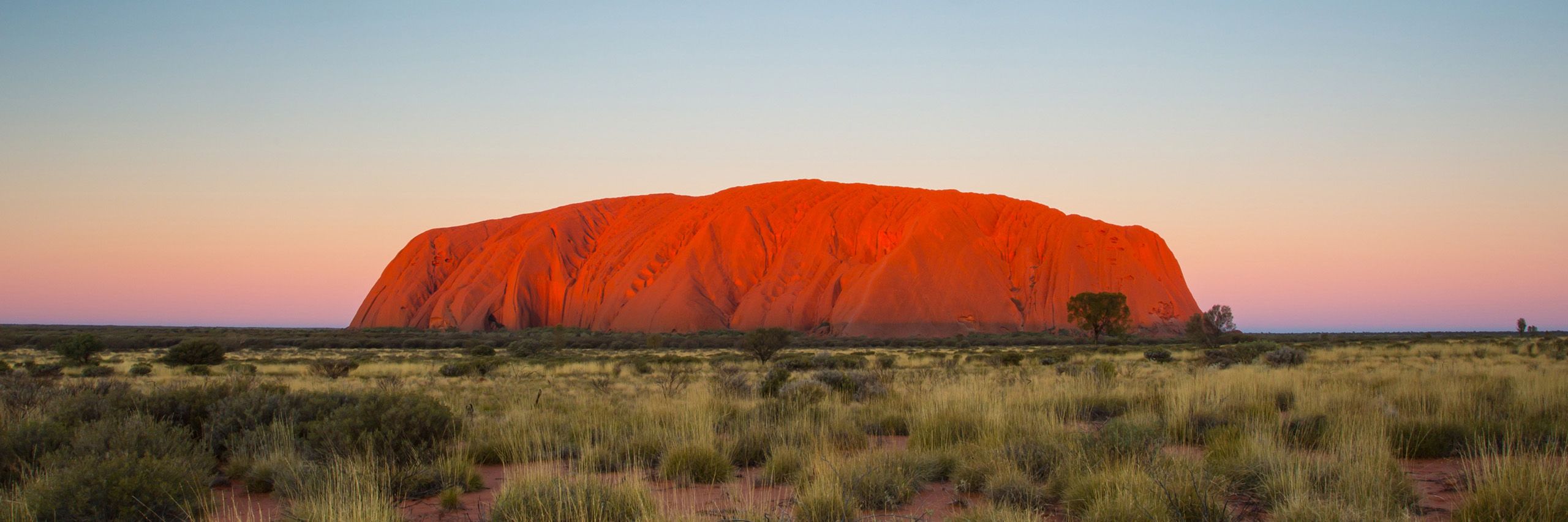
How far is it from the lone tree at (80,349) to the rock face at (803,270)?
4582 centimetres

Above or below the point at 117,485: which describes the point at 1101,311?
above

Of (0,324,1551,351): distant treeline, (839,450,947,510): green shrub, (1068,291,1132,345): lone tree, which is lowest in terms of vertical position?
(0,324,1551,351): distant treeline

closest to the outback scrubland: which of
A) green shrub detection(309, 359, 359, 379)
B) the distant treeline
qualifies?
green shrub detection(309, 359, 359, 379)

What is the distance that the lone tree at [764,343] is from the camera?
2909 centimetres

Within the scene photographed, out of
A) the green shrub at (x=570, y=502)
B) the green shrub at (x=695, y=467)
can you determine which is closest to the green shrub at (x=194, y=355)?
the green shrub at (x=695, y=467)

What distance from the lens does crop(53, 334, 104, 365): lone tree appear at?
2797cm

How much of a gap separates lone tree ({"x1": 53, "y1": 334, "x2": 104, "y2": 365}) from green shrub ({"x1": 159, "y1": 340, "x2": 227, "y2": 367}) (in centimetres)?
282

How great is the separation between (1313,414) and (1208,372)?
279 inches

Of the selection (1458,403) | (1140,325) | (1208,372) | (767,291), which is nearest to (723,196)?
(767,291)

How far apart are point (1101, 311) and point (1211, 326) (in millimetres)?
9587

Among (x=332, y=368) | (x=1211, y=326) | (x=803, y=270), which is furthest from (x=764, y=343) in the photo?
(x=803, y=270)

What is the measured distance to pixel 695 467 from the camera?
6.77 metres

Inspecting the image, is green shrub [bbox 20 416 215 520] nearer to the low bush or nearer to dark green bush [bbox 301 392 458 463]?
dark green bush [bbox 301 392 458 463]

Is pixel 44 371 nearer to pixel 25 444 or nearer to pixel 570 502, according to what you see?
pixel 25 444
